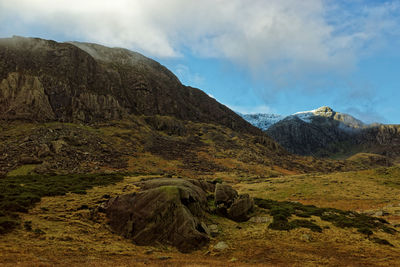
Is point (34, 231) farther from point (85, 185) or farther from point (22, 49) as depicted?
point (22, 49)

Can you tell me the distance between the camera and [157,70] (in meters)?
184

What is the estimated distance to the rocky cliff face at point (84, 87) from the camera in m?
89.6

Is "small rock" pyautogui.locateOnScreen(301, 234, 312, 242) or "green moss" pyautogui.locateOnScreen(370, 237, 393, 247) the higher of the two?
"green moss" pyautogui.locateOnScreen(370, 237, 393, 247)

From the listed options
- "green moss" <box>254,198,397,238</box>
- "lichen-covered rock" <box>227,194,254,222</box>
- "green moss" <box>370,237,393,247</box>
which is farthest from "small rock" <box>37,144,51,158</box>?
"green moss" <box>370,237,393,247</box>

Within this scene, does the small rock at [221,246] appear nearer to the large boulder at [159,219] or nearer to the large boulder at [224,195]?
the large boulder at [159,219]

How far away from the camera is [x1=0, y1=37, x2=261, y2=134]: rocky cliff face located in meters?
89.6

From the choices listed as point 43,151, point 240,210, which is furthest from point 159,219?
point 43,151

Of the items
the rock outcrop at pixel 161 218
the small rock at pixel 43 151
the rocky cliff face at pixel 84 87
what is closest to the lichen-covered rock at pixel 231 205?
the rock outcrop at pixel 161 218

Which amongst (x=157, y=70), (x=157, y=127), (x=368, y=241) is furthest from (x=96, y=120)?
(x=368, y=241)

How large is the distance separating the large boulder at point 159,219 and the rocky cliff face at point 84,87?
86884mm

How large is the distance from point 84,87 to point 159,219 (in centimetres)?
11256

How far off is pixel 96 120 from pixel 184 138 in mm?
44323

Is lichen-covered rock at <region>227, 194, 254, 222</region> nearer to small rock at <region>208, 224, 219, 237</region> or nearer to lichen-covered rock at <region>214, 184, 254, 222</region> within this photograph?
lichen-covered rock at <region>214, 184, 254, 222</region>

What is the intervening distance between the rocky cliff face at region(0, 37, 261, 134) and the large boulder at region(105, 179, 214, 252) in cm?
8688
